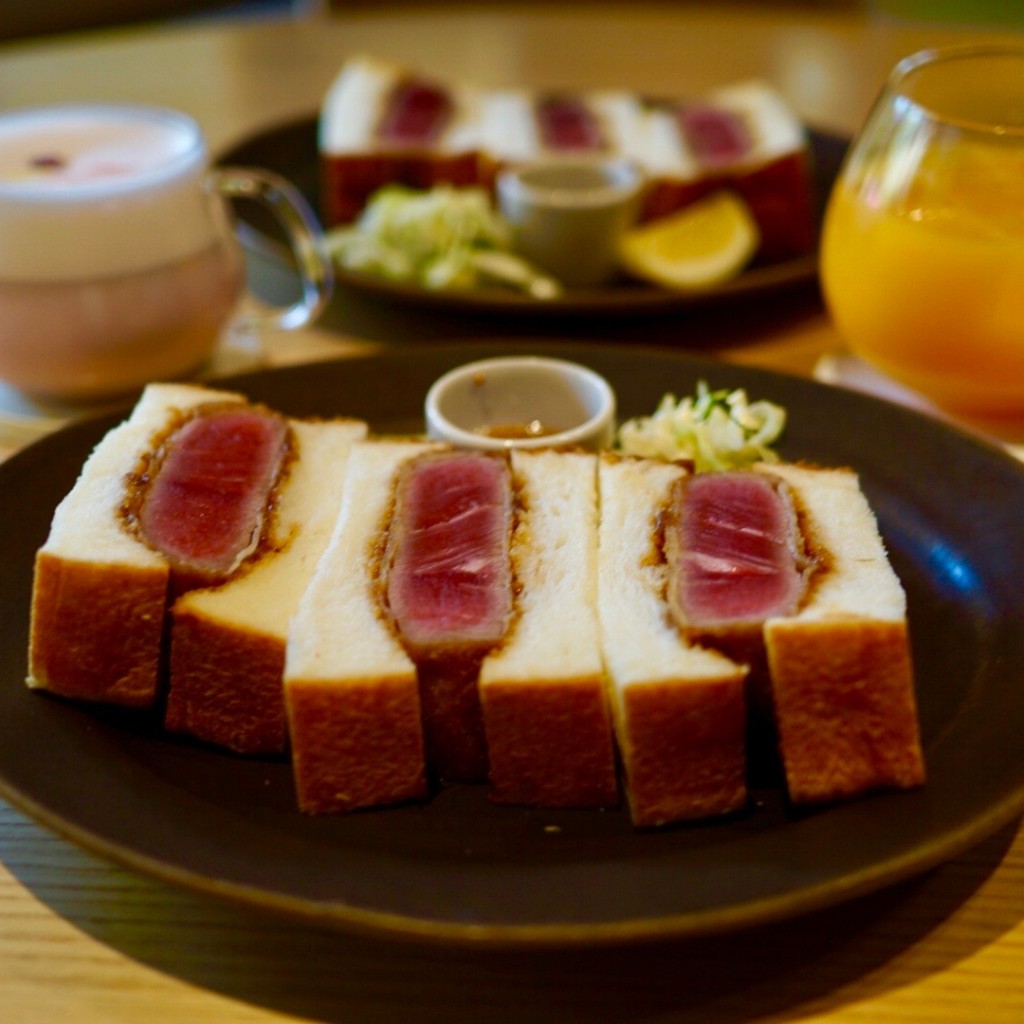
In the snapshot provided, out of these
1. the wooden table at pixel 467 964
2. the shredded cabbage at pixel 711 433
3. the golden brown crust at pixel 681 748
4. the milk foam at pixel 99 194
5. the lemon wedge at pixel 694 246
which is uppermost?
the milk foam at pixel 99 194

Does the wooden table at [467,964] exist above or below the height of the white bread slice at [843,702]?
below

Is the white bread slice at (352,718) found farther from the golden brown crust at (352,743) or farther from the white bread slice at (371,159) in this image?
the white bread slice at (371,159)

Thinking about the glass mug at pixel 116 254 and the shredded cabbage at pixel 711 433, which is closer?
the shredded cabbage at pixel 711 433

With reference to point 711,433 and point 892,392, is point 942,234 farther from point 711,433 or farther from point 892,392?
point 711,433

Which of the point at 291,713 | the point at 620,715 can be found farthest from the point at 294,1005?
the point at 620,715

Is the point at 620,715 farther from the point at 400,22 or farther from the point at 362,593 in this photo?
the point at 400,22

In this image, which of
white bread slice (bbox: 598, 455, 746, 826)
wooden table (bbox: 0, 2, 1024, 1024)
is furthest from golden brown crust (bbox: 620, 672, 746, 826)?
wooden table (bbox: 0, 2, 1024, 1024)

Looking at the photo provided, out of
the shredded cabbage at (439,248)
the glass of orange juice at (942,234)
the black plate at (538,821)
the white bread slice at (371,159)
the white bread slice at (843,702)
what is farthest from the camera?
the white bread slice at (371,159)

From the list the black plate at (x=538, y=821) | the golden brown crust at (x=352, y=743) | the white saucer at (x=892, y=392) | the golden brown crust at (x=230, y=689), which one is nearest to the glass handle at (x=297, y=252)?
the black plate at (x=538, y=821)
